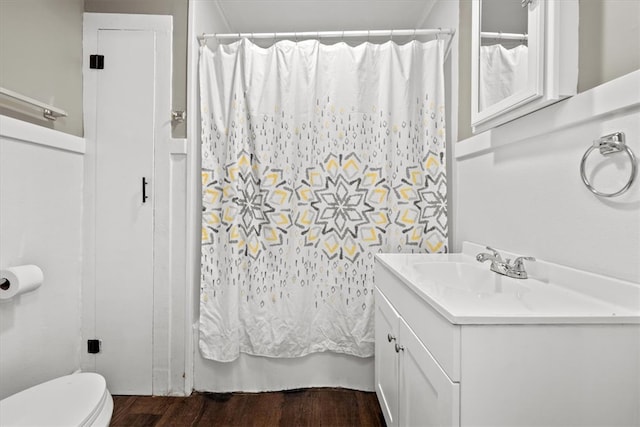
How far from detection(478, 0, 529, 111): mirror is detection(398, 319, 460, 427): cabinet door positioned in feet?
3.06

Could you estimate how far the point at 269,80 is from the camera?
1.95 m

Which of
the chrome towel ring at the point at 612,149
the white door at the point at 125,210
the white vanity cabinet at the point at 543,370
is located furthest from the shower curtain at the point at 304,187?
the white vanity cabinet at the point at 543,370

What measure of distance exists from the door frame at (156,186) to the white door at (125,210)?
1.1 inches

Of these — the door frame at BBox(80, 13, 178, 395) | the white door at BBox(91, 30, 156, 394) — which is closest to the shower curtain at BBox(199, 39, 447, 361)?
the door frame at BBox(80, 13, 178, 395)

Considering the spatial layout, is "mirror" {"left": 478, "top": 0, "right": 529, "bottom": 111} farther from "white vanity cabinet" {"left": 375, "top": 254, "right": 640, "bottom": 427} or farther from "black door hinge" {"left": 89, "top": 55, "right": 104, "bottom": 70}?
"black door hinge" {"left": 89, "top": 55, "right": 104, "bottom": 70}

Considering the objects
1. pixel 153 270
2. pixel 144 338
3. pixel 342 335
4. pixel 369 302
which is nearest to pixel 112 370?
pixel 144 338

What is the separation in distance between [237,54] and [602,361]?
204cm

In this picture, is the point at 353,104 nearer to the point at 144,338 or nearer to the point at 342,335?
the point at 342,335

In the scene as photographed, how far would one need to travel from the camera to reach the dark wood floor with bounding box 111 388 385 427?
67.1 inches

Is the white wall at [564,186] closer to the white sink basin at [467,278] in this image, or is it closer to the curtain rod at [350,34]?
the white sink basin at [467,278]

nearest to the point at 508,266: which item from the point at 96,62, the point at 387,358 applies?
the point at 387,358

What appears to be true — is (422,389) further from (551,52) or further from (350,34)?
(350,34)

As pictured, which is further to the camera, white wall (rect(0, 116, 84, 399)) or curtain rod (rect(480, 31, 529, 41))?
white wall (rect(0, 116, 84, 399))

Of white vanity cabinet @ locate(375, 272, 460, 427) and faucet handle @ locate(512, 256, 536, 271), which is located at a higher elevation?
faucet handle @ locate(512, 256, 536, 271)
